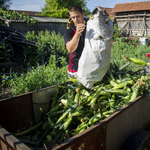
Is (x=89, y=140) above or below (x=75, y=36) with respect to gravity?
below

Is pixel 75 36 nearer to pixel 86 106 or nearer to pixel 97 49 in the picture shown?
pixel 97 49

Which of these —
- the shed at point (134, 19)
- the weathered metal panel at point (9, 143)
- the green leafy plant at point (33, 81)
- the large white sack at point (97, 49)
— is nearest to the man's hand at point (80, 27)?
the large white sack at point (97, 49)

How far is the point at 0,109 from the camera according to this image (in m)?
2.10

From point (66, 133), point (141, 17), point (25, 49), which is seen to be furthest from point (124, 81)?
point (141, 17)

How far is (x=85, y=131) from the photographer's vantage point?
1.39m

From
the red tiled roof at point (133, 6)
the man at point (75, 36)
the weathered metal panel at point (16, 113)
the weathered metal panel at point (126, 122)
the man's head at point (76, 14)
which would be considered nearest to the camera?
the weathered metal panel at point (126, 122)

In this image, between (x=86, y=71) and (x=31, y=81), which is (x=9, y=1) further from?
(x=86, y=71)

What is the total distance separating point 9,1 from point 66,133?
2179 cm

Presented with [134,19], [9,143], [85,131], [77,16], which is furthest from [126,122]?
[134,19]

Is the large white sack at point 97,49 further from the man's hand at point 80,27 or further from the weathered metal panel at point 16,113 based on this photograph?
the weathered metal panel at point 16,113

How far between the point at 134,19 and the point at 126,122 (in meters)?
14.8

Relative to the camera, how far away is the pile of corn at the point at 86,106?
2.03m

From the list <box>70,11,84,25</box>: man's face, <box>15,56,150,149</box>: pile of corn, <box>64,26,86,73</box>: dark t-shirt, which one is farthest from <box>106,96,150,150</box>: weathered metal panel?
A: <box>70,11,84,25</box>: man's face

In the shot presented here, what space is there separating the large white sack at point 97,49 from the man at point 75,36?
199mm
